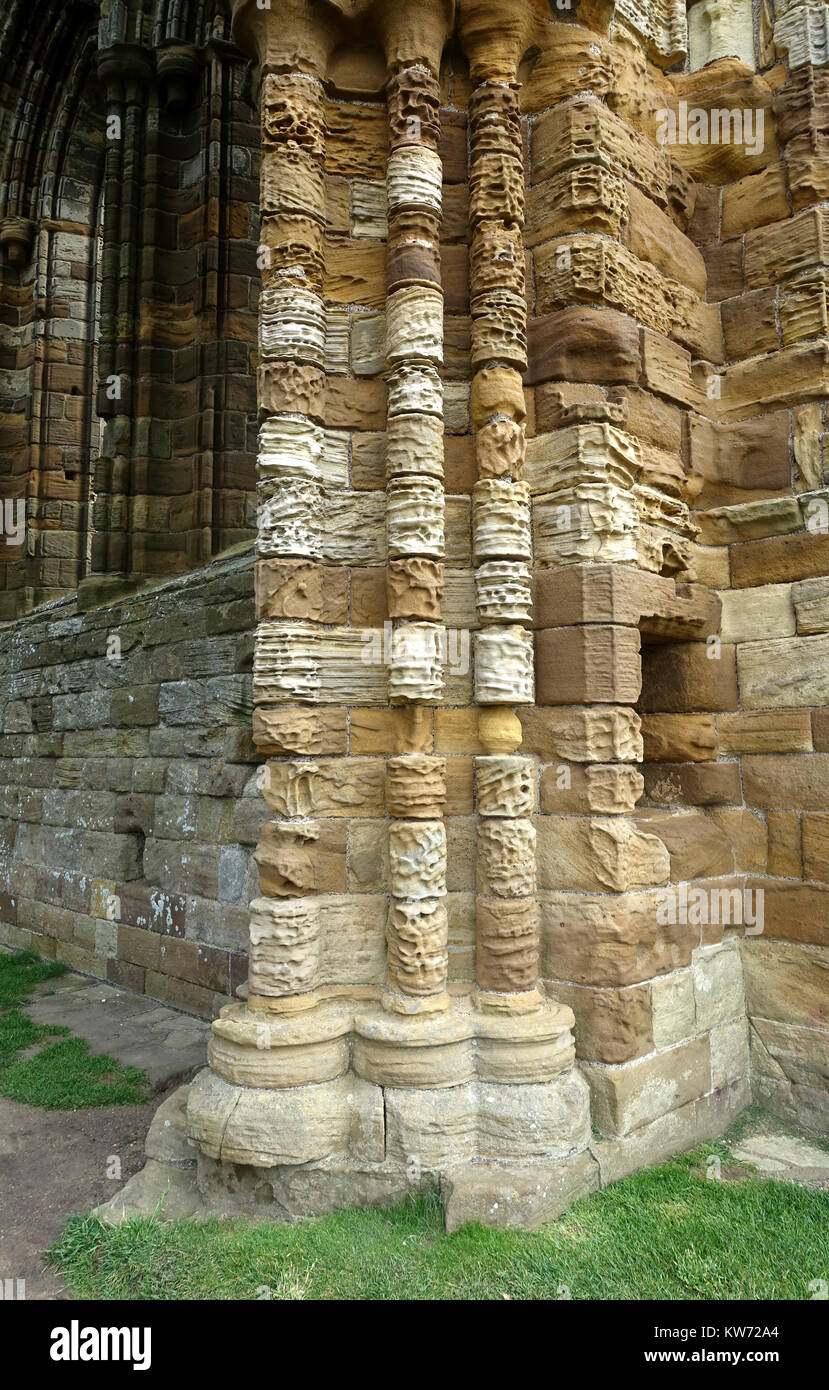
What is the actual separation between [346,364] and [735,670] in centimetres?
225

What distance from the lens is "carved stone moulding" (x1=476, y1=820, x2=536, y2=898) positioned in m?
3.34

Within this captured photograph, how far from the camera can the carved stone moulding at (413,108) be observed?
141 inches

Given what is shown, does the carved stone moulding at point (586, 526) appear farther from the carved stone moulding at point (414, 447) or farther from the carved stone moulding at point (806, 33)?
the carved stone moulding at point (806, 33)

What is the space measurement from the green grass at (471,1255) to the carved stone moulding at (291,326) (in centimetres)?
313

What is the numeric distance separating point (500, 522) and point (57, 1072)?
361 cm

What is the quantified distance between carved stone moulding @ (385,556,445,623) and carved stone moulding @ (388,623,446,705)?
5cm

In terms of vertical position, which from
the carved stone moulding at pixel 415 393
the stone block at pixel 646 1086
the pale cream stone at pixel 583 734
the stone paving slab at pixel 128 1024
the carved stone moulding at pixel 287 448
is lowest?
the stone paving slab at pixel 128 1024

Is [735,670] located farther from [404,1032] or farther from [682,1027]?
[404,1032]

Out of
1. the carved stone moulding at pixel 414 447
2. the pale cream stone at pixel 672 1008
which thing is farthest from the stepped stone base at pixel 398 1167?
the carved stone moulding at pixel 414 447

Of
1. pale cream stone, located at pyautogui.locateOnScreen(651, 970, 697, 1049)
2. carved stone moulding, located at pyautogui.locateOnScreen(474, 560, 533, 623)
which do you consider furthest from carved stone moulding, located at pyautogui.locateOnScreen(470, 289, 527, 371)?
pale cream stone, located at pyautogui.locateOnScreen(651, 970, 697, 1049)

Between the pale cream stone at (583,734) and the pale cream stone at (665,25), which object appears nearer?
the pale cream stone at (583,734)

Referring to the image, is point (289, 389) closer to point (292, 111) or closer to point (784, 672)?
point (292, 111)

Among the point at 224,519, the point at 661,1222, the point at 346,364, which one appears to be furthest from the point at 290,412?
the point at 224,519

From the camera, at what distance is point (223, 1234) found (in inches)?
114
